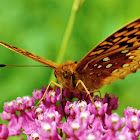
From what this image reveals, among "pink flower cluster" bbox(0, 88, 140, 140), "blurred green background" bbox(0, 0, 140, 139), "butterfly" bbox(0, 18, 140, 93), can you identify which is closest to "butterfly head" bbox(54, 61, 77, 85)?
"butterfly" bbox(0, 18, 140, 93)

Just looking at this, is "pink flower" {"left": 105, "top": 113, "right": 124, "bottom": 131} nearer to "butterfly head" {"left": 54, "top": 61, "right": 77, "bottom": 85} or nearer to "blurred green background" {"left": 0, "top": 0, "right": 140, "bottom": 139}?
"butterfly head" {"left": 54, "top": 61, "right": 77, "bottom": 85}

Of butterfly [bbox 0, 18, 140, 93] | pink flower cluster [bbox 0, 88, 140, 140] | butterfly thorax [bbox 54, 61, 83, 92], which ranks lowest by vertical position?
pink flower cluster [bbox 0, 88, 140, 140]

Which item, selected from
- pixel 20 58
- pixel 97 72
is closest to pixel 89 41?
pixel 20 58

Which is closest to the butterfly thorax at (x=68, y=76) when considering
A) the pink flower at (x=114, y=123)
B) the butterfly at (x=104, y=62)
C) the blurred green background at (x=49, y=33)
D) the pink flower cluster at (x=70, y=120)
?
the butterfly at (x=104, y=62)

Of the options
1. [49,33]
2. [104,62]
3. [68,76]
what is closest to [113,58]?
[104,62]

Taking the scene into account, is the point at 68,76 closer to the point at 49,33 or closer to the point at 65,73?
the point at 65,73

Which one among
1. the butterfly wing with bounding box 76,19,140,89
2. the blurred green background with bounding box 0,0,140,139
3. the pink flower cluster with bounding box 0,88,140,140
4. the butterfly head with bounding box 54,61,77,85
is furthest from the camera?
the blurred green background with bounding box 0,0,140,139
